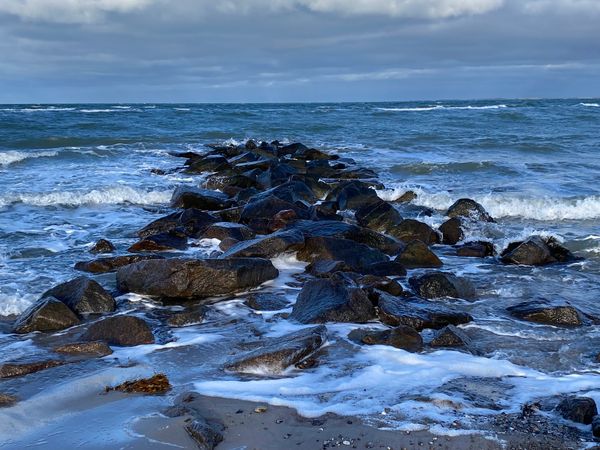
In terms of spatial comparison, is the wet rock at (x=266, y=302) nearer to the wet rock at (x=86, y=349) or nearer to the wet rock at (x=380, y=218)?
the wet rock at (x=86, y=349)

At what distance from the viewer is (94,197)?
518 inches

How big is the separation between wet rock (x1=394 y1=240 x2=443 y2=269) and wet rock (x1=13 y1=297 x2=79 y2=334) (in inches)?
162

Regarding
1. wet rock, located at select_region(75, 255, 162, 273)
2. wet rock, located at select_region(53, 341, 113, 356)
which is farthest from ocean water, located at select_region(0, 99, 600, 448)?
wet rock, located at select_region(75, 255, 162, 273)

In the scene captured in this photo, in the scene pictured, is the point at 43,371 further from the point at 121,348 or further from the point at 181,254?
the point at 181,254

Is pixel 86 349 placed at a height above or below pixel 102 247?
below

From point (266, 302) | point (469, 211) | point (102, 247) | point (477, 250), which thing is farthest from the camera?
point (469, 211)

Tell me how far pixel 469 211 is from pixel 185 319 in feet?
21.1

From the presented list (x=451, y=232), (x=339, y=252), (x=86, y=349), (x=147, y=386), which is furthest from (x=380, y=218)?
(x=147, y=386)

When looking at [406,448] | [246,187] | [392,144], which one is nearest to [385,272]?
[406,448]

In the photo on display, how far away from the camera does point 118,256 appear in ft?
26.7

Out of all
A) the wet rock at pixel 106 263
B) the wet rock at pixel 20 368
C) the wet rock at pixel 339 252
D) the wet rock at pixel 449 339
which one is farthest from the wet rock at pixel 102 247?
the wet rock at pixel 449 339

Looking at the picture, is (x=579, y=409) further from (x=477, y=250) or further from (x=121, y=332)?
(x=477, y=250)

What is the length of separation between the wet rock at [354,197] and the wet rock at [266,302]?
5.14 meters

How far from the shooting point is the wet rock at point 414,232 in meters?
9.77
